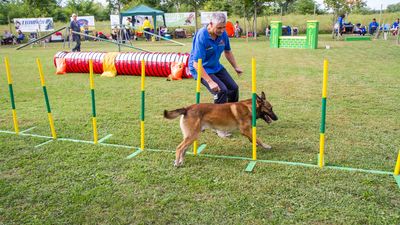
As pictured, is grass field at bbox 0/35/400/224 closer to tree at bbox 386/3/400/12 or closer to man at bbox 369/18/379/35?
man at bbox 369/18/379/35

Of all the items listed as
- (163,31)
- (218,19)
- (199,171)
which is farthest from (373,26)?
(199,171)

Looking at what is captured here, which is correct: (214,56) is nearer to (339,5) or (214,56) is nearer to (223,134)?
(223,134)

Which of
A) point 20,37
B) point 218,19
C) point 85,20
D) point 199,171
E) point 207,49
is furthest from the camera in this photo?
point 85,20

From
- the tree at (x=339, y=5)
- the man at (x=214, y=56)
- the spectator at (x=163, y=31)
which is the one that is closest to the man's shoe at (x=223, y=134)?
the man at (x=214, y=56)

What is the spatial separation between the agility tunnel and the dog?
6097 mm

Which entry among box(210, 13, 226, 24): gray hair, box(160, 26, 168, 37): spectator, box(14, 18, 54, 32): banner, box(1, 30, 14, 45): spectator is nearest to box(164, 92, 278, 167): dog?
box(210, 13, 226, 24): gray hair

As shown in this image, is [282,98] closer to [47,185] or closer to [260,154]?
[260,154]

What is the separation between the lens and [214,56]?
512 centimetres

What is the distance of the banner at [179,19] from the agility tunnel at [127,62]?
937 inches

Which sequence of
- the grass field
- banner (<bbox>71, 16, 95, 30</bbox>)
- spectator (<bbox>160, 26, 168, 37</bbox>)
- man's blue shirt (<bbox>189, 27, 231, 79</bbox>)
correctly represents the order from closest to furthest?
the grass field
man's blue shirt (<bbox>189, 27, 231, 79</bbox>)
spectator (<bbox>160, 26, 168, 37</bbox>)
banner (<bbox>71, 16, 95, 30</bbox>)

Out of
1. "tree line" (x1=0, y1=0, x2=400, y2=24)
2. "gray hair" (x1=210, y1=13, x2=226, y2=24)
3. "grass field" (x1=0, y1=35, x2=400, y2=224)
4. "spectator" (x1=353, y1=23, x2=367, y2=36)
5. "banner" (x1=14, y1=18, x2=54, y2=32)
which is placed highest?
"tree line" (x1=0, y1=0, x2=400, y2=24)

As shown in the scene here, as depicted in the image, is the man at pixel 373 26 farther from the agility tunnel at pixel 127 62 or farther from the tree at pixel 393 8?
the tree at pixel 393 8

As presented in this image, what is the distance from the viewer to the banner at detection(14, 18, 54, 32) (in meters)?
31.7

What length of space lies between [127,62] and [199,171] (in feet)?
26.2
